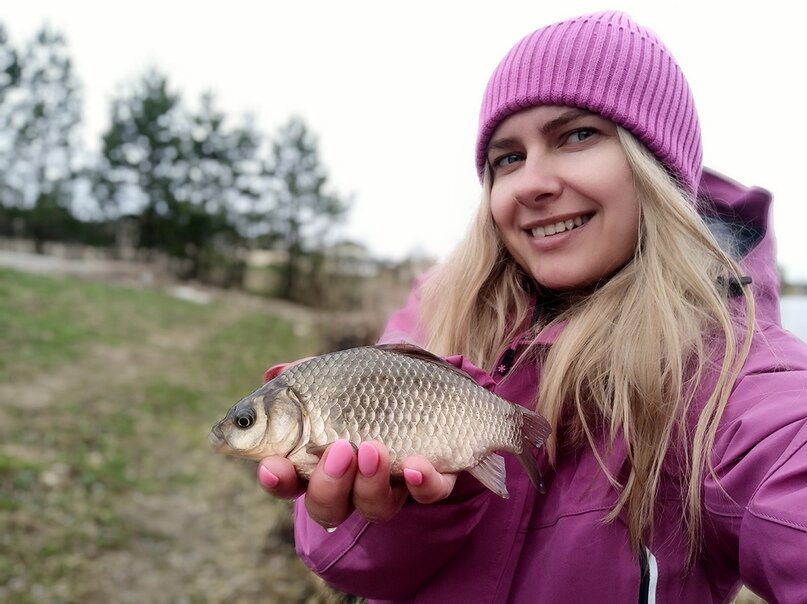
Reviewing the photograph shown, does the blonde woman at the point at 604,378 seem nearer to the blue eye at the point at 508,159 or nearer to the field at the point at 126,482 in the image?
the blue eye at the point at 508,159

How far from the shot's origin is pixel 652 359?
4.09 feet

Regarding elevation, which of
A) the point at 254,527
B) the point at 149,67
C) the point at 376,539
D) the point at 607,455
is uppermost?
the point at 149,67

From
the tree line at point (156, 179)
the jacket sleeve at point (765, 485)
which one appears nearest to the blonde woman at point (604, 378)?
the jacket sleeve at point (765, 485)

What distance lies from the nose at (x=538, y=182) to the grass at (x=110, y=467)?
294 centimetres

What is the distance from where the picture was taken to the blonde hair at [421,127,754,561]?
1.16 meters

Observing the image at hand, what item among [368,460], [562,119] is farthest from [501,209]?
[368,460]

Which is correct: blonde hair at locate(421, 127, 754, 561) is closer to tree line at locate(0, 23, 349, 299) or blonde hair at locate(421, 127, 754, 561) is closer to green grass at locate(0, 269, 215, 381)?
green grass at locate(0, 269, 215, 381)

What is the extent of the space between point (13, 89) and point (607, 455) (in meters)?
26.9

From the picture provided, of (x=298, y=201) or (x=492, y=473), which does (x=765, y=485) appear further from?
(x=298, y=201)

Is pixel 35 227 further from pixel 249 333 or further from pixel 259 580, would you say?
pixel 259 580

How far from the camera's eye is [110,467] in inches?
183

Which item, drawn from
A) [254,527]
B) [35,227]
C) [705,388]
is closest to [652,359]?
[705,388]

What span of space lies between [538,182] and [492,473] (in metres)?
0.65

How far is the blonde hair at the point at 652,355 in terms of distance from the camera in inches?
45.5
